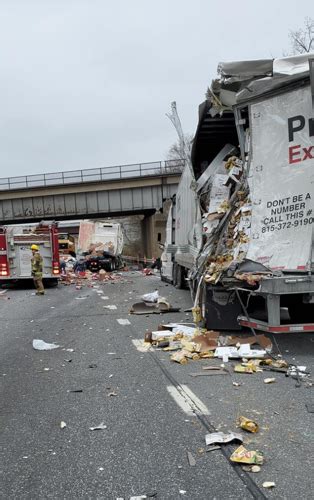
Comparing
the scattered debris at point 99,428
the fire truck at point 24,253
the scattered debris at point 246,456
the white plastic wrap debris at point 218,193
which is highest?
the white plastic wrap debris at point 218,193

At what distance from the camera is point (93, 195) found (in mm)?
43969

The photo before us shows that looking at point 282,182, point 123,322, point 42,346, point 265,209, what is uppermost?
point 282,182

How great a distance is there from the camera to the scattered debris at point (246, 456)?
11.2 ft

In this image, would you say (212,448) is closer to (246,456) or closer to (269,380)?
(246,456)

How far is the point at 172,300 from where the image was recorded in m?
13.4

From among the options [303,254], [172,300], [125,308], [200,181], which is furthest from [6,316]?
[303,254]

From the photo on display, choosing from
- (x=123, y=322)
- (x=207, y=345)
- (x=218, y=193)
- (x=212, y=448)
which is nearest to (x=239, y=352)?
(x=207, y=345)

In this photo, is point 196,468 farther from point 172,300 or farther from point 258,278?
point 172,300

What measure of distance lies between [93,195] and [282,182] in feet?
125

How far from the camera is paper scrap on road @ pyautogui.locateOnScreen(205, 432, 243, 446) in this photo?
147 inches

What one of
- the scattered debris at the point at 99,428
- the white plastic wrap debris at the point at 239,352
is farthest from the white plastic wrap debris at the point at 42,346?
the scattered debris at the point at 99,428

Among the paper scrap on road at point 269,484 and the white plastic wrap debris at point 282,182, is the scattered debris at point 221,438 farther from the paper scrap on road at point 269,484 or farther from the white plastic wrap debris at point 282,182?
the white plastic wrap debris at point 282,182

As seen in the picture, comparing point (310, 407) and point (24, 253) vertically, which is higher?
point (24, 253)

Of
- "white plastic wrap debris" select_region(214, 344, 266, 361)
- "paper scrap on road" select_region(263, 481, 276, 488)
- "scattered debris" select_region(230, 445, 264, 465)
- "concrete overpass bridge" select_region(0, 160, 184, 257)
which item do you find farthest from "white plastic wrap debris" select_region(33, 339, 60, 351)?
"concrete overpass bridge" select_region(0, 160, 184, 257)
